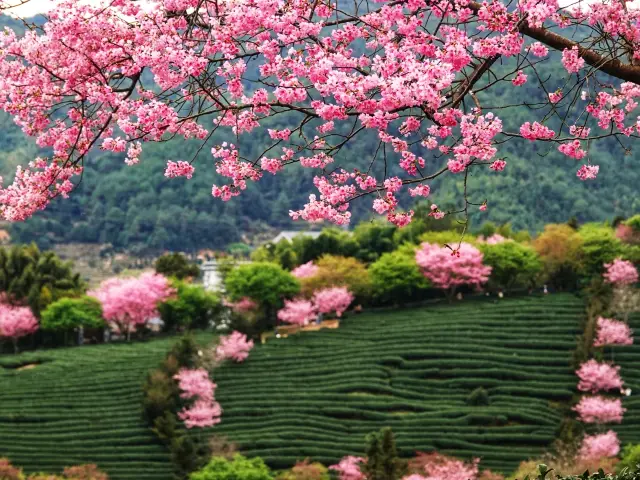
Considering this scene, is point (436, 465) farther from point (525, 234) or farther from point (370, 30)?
point (525, 234)

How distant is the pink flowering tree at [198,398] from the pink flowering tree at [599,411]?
14641 millimetres

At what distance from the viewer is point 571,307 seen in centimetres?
5138

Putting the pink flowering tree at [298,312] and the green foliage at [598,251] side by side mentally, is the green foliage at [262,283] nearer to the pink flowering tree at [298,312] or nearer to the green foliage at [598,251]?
the pink flowering tree at [298,312]

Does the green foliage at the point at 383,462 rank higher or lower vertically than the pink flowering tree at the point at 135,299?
lower

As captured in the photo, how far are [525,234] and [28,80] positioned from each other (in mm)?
56838

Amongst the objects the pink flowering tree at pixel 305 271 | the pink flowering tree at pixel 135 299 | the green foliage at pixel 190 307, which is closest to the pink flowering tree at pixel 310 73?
the pink flowering tree at pixel 135 299

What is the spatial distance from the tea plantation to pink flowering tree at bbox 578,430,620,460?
1780mm

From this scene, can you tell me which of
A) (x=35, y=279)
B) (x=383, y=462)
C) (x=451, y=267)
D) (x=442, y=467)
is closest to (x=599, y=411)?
(x=442, y=467)

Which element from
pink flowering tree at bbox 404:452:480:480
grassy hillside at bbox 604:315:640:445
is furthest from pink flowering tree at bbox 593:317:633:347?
pink flowering tree at bbox 404:452:480:480

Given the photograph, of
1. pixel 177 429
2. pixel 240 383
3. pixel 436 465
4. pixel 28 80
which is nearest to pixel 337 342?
pixel 240 383

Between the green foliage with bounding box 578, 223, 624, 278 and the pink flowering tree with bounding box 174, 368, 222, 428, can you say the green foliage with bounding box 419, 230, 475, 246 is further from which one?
the pink flowering tree with bounding box 174, 368, 222, 428

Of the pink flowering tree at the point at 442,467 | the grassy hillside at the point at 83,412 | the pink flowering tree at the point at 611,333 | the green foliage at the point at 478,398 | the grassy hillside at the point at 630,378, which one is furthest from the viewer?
the pink flowering tree at the point at 611,333

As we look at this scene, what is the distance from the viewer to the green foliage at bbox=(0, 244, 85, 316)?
60062mm

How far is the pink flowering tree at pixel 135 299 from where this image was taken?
5675 cm
